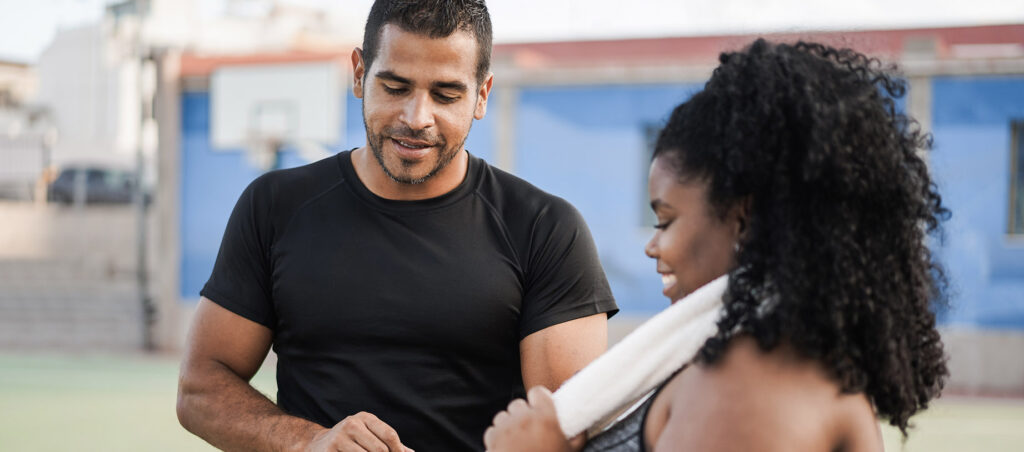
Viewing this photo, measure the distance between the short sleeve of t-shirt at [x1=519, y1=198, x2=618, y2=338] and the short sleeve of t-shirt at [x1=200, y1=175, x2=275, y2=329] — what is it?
0.57 m

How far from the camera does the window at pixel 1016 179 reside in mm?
11922

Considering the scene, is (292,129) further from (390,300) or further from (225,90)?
(390,300)

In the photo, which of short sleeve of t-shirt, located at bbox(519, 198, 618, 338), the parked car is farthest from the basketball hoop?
short sleeve of t-shirt, located at bbox(519, 198, 618, 338)

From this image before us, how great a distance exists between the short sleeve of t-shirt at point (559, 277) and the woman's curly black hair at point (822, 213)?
2.90 ft

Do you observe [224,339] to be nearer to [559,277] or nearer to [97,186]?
[559,277]

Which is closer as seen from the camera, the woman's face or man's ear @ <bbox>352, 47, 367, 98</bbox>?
the woman's face

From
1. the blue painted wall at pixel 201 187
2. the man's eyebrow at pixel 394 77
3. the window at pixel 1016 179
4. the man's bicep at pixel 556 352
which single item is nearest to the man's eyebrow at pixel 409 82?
the man's eyebrow at pixel 394 77

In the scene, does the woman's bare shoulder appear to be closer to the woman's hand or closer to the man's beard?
the woman's hand

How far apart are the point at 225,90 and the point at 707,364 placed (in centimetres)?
1391

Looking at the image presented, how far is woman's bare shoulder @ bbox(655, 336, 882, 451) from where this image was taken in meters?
1.22

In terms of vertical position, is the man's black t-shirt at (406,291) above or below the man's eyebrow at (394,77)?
below

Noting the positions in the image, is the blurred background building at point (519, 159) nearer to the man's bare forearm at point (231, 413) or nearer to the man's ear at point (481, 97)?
the man's ear at point (481, 97)

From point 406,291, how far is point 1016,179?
11382mm

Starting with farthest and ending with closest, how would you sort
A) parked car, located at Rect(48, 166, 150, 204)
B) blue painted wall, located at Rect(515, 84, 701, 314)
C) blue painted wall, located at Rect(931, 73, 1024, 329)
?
parked car, located at Rect(48, 166, 150, 204), blue painted wall, located at Rect(515, 84, 701, 314), blue painted wall, located at Rect(931, 73, 1024, 329)
